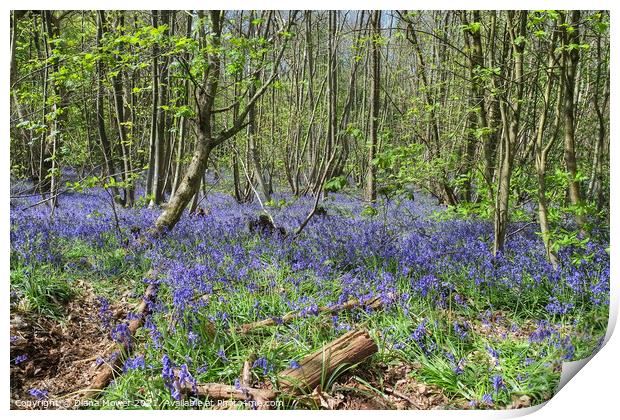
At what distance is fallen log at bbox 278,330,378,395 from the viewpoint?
2.80 m

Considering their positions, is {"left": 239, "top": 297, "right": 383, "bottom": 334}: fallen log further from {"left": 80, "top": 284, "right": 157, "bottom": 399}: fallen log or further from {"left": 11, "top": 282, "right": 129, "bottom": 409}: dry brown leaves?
{"left": 11, "top": 282, "right": 129, "bottom": 409}: dry brown leaves

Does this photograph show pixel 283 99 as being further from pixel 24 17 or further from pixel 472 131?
pixel 24 17

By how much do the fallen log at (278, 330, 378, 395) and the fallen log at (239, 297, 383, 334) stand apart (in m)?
0.36

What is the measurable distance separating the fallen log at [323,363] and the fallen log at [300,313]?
36 centimetres

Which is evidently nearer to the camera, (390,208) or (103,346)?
(103,346)

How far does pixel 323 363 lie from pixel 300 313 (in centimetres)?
45

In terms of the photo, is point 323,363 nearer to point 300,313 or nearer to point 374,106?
point 300,313

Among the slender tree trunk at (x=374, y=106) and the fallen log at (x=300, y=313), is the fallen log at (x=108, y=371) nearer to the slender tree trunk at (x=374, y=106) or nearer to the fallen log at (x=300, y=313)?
the fallen log at (x=300, y=313)

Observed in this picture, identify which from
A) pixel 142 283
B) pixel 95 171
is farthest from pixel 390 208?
pixel 95 171

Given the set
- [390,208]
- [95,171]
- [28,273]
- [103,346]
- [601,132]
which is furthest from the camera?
[390,208]

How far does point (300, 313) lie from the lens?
10.4 feet

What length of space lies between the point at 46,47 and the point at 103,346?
2219mm

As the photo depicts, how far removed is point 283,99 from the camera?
4.14 m

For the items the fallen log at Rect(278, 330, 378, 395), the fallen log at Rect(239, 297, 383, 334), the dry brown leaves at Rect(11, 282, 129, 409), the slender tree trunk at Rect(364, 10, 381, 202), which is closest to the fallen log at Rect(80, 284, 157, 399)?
the dry brown leaves at Rect(11, 282, 129, 409)
